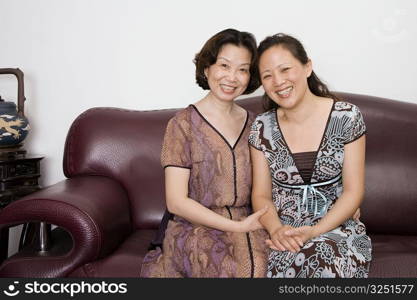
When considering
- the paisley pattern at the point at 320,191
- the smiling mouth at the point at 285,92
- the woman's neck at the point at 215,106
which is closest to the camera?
the paisley pattern at the point at 320,191

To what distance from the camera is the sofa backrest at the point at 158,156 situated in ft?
7.38

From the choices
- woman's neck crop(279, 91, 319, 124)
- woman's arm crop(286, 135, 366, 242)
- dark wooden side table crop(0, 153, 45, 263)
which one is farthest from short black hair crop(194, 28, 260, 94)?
dark wooden side table crop(0, 153, 45, 263)

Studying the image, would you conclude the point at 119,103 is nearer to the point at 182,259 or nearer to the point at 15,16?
the point at 15,16

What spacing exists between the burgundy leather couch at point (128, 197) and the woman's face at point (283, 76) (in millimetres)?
561

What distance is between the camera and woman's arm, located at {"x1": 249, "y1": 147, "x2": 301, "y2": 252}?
1759 mm

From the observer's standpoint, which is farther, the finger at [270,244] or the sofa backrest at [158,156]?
the sofa backrest at [158,156]

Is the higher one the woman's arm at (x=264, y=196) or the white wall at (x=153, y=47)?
the white wall at (x=153, y=47)

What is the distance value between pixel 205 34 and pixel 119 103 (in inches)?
25.5

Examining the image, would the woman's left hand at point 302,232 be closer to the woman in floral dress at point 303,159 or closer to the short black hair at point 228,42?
the woman in floral dress at point 303,159

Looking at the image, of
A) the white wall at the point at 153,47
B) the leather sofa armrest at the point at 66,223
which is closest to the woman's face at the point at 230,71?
the leather sofa armrest at the point at 66,223

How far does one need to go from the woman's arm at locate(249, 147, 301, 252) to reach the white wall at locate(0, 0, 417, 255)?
3.26ft

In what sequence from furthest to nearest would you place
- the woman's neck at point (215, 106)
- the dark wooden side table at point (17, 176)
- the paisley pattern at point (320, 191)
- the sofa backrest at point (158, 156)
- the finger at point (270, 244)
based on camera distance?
1. the dark wooden side table at point (17, 176)
2. the sofa backrest at point (158, 156)
3. the woman's neck at point (215, 106)
4. the finger at point (270, 244)
5. the paisley pattern at point (320, 191)

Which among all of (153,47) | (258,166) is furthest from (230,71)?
(153,47)

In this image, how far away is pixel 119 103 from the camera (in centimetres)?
288
